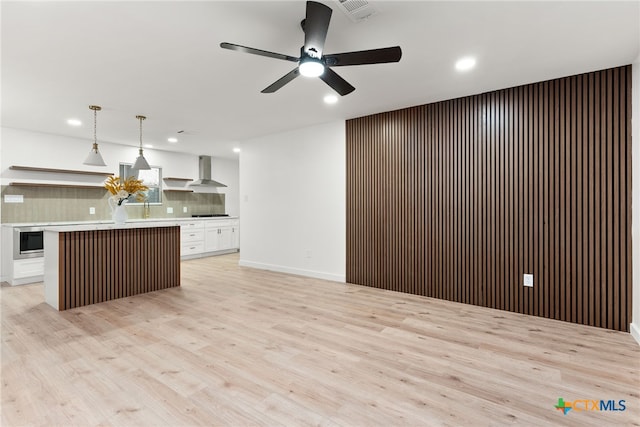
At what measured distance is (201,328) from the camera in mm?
2947

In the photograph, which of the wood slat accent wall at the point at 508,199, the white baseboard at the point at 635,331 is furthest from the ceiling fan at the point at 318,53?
the white baseboard at the point at 635,331

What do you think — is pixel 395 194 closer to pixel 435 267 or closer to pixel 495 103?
pixel 435 267

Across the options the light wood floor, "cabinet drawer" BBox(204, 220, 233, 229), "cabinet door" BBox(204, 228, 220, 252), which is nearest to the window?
"cabinet drawer" BBox(204, 220, 233, 229)

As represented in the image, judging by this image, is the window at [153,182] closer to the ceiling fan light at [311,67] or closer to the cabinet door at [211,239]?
the cabinet door at [211,239]

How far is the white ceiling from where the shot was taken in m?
2.07

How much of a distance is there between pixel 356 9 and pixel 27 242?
572cm

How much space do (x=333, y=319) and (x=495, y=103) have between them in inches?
117

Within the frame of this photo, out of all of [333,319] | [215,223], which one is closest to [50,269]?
[333,319]

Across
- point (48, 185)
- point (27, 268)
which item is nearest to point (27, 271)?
point (27, 268)

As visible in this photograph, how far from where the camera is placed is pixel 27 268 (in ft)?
15.5

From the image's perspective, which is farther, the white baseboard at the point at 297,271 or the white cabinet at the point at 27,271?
the white baseboard at the point at 297,271

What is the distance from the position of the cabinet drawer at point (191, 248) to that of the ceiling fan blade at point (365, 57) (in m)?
5.89

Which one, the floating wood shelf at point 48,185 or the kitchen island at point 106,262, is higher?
the floating wood shelf at point 48,185

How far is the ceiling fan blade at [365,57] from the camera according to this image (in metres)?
1.99
